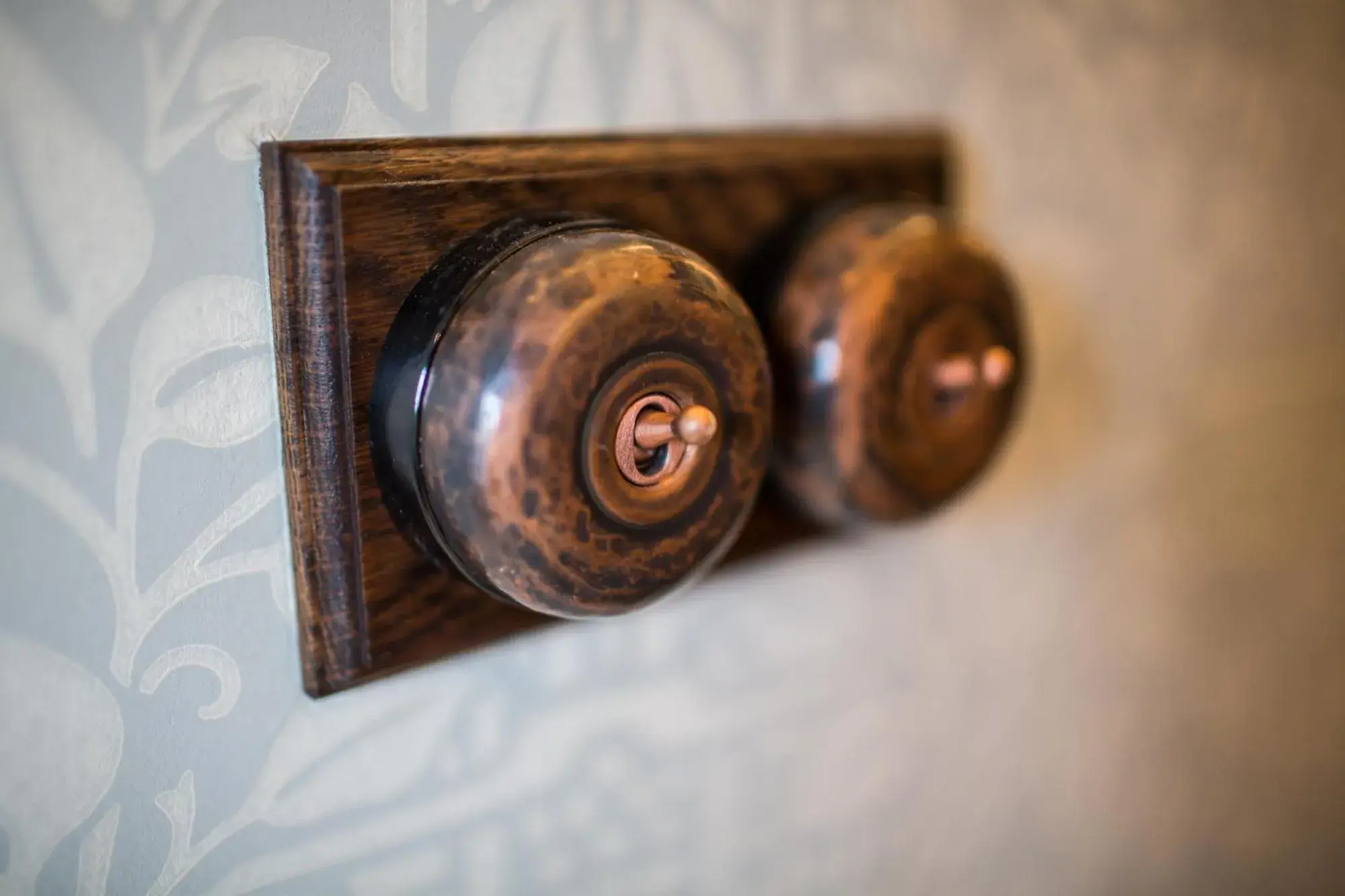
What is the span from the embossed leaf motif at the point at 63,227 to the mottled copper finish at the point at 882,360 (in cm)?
25

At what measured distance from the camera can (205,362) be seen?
0.35 m

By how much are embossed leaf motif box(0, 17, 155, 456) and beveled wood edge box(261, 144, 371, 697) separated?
0.14ft

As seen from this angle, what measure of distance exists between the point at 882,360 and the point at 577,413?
164mm

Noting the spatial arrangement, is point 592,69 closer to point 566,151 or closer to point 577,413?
point 566,151

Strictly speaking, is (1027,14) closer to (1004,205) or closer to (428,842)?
(1004,205)

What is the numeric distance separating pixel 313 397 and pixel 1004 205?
42cm

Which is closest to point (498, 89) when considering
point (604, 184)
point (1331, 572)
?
point (604, 184)

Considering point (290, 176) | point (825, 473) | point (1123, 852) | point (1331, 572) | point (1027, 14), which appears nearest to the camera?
point (290, 176)

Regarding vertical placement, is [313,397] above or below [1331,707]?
above

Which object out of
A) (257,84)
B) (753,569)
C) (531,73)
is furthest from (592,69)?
(753,569)

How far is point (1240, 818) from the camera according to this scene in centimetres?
89

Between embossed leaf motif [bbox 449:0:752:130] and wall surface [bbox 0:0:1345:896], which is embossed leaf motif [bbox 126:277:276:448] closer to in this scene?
wall surface [bbox 0:0:1345:896]

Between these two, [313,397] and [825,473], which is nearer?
[313,397]

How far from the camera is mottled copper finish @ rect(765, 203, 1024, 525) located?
45 cm
